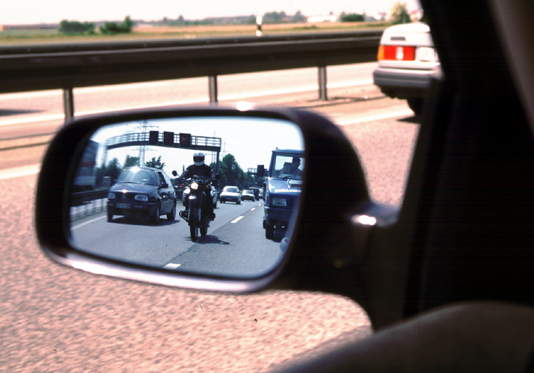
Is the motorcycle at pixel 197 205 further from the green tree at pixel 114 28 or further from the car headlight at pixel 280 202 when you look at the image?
the green tree at pixel 114 28

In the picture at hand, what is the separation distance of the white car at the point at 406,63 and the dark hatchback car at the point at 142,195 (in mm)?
8884

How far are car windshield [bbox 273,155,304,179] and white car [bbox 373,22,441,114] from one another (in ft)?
29.9

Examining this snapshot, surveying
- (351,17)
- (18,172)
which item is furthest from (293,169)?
(351,17)

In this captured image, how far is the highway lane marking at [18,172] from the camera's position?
317 inches

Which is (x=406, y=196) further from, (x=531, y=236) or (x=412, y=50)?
(x=412, y=50)

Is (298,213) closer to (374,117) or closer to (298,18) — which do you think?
(374,117)

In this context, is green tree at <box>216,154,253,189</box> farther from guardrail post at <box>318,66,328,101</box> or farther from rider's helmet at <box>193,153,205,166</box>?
guardrail post at <box>318,66,328,101</box>

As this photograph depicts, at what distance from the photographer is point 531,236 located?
131cm

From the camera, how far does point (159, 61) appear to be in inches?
462

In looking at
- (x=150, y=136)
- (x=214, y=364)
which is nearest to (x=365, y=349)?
(x=150, y=136)

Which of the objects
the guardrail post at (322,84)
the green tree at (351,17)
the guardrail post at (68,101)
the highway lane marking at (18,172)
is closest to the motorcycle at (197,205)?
the highway lane marking at (18,172)

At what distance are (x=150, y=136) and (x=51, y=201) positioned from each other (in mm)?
318

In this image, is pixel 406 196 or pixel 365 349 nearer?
pixel 365 349

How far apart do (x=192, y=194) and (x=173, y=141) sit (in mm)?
141
